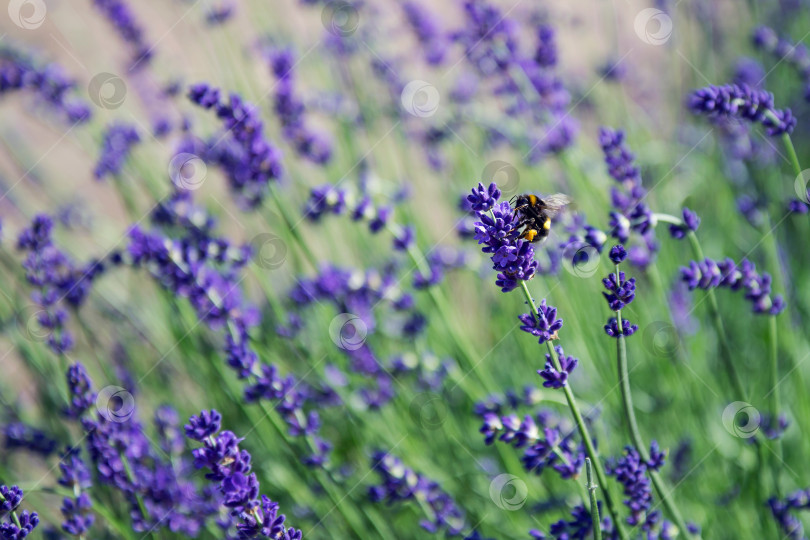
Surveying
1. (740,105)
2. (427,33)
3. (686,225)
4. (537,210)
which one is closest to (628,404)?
(686,225)

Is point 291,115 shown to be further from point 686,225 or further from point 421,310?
point 686,225

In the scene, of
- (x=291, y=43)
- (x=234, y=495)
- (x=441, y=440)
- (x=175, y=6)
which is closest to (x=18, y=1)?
(x=175, y=6)

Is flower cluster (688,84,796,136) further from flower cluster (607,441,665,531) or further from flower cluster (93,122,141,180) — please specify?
flower cluster (93,122,141,180)

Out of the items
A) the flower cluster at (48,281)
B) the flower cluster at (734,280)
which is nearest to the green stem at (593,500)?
the flower cluster at (734,280)

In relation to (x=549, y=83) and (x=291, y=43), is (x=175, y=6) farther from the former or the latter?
(x=549, y=83)

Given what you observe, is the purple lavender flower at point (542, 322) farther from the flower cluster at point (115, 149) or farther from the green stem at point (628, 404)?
the flower cluster at point (115, 149)

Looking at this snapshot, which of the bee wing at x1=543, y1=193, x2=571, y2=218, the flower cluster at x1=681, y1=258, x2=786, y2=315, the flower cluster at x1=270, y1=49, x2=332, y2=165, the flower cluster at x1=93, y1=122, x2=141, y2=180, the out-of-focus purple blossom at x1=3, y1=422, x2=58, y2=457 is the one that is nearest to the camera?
the flower cluster at x1=681, y1=258, x2=786, y2=315

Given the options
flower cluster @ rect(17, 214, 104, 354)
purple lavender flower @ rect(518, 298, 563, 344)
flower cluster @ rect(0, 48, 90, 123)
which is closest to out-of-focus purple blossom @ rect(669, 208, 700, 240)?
purple lavender flower @ rect(518, 298, 563, 344)
